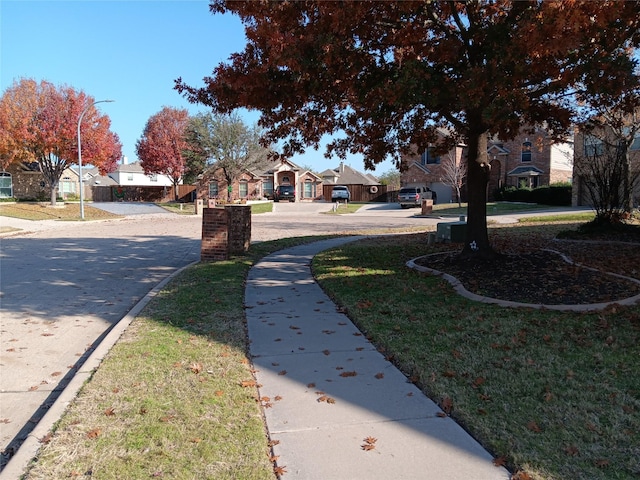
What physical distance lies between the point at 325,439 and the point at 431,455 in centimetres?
71

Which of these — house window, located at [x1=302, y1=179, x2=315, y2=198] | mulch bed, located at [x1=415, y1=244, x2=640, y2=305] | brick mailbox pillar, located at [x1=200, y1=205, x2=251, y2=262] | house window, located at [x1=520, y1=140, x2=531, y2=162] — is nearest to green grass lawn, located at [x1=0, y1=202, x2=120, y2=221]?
brick mailbox pillar, located at [x1=200, y1=205, x2=251, y2=262]

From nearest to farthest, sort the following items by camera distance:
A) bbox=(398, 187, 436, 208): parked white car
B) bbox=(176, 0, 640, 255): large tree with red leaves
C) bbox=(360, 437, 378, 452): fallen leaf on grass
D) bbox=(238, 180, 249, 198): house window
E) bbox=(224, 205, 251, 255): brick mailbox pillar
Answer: bbox=(360, 437, 378, 452): fallen leaf on grass
bbox=(176, 0, 640, 255): large tree with red leaves
bbox=(224, 205, 251, 255): brick mailbox pillar
bbox=(398, 187, 436, 208): parked white car
bbox=(238, 180, 249, 198): house window

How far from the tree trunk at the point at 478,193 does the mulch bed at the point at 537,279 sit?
0.30 meters

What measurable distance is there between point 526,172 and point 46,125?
34.9 meters

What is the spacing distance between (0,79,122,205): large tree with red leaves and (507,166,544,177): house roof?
31410mm

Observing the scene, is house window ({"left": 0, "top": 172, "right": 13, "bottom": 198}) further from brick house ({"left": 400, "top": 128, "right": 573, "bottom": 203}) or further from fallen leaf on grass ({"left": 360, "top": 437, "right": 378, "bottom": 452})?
fallen leaf on grass ({"left": 360, "top": 437, "right": 378, "bottom": 452})

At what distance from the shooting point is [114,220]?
29219 mm

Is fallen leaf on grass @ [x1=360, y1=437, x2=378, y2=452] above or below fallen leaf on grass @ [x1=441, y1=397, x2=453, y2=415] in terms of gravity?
below

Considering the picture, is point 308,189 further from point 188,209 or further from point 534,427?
point 534,427

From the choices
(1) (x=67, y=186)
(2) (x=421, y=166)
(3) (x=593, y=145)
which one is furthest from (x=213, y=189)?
(3) (x=593, y=145)

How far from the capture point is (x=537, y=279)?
7.79 meters

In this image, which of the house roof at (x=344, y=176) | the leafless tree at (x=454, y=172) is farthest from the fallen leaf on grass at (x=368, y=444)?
the house roof at (x=344, y=176)

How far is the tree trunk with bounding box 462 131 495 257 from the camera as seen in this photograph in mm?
9164

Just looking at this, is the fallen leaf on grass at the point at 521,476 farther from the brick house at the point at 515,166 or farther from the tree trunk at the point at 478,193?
the brick house at the point at 515,166
